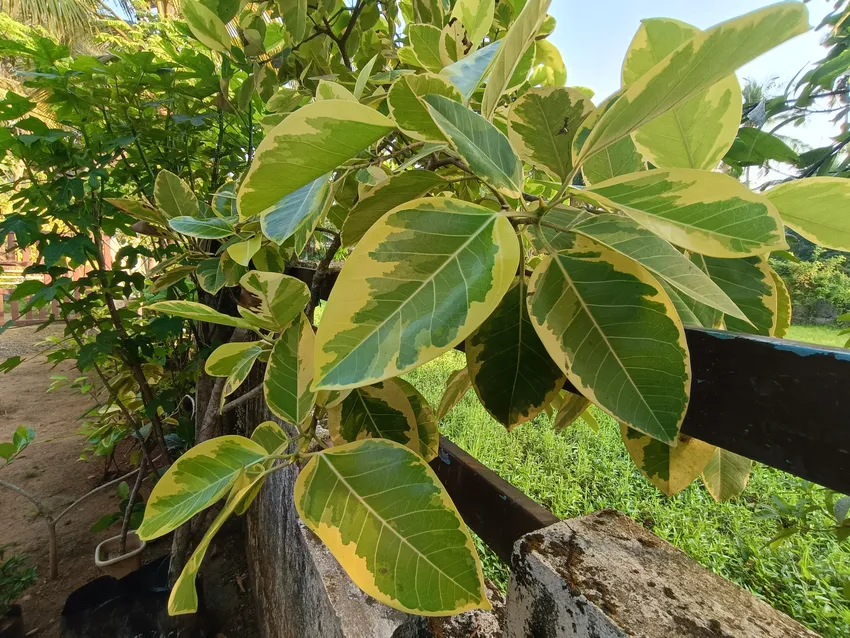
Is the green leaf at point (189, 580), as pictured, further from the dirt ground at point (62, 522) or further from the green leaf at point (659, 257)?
the dirt ground at point (62, 522)

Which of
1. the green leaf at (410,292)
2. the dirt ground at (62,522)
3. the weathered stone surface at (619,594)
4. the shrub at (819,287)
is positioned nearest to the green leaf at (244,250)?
the green leaf at (410,292)

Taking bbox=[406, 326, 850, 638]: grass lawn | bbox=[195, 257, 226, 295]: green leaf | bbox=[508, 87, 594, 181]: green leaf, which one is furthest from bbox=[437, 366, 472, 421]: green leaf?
bbox=[406, 326, 850, 638]: grass lawn

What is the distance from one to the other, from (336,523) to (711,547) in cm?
158

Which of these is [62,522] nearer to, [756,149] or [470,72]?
[470,72]

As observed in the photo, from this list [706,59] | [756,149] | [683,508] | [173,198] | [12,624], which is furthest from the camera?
[683,508]

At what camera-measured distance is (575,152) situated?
10.8 inches

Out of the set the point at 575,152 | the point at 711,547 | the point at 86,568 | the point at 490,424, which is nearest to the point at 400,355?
the point at 575,152

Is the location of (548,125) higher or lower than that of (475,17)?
lower

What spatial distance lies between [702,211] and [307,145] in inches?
8.5

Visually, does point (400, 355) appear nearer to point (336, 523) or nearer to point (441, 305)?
point (441, 305)

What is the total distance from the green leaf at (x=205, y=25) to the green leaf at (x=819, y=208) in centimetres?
80

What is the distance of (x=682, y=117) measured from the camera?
0.31 m

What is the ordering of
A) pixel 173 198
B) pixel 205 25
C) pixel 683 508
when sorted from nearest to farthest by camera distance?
1. pixel 205 25
2. pixel 173 198
3. pixel 683 508

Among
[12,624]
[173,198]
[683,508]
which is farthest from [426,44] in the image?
[12,624]
